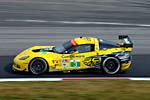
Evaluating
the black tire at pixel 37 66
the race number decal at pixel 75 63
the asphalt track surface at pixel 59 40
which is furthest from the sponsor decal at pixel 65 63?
the black tire at pixel 37 66

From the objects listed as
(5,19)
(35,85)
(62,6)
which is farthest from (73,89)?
(62,6)

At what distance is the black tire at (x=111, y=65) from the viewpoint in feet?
48.7

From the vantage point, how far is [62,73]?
1502 cm

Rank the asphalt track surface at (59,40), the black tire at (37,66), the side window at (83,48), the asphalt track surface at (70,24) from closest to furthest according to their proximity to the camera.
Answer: the black tire at (37,66) < the side window at (83,48) < the asphalt track surface at (59,40) < the asphalt track surface at (70,24)

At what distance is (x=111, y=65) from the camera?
48.9 feet

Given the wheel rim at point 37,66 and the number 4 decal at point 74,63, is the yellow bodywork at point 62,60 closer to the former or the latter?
the number 4 decal at point 74,63

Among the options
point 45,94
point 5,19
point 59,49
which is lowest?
point 45,94

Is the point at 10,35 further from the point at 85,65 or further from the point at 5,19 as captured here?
the point at 85,65

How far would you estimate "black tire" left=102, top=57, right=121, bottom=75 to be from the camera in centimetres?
1484

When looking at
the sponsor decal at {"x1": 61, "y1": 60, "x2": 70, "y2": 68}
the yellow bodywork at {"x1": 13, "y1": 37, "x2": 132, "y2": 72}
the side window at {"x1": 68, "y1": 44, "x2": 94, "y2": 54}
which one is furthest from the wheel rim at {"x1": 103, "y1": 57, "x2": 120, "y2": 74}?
the sponsor decal at {"x1": 61, "y1": 60, "x2": 70, "y2": 68}

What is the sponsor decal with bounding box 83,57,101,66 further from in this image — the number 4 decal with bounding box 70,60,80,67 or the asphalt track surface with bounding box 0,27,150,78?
the asphalt track surface with bounding box 0,27,150,78

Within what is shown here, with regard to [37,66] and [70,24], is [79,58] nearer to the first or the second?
[37,66]

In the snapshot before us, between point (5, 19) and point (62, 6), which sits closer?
point (5, 19)

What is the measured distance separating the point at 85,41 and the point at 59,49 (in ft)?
2.83
